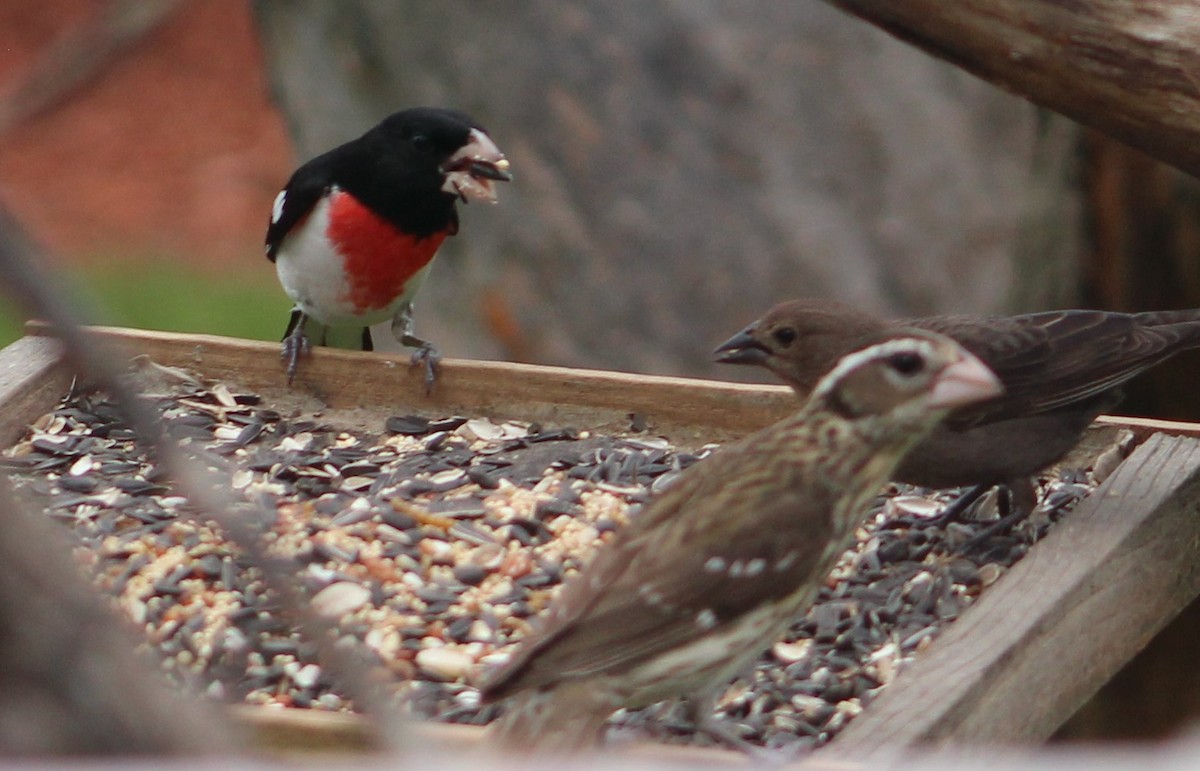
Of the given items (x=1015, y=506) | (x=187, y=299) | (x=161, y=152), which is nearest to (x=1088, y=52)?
(x=1015, y=506)

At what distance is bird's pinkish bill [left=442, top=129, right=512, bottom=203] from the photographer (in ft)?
16.6

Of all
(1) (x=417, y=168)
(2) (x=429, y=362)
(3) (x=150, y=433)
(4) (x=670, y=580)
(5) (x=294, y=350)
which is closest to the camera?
(3) (x=150, y=433)

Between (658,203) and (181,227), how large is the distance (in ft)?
21.7

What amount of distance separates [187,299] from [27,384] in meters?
6.27

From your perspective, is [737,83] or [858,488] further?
[737,83]

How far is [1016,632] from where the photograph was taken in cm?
Result: 311

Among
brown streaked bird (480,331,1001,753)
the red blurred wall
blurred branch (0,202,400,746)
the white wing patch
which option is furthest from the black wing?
the red blurred wall

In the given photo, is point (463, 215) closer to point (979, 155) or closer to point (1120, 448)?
point (979, 155)

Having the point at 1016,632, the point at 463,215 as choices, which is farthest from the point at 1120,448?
the point at 463,215

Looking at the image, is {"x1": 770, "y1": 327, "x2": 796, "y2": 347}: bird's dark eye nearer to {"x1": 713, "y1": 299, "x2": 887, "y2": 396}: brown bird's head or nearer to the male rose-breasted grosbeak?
{"x1": 713, "y1": 299, "x2": 887, "y2": 396}: brown bird's head

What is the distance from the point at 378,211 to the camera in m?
5.21

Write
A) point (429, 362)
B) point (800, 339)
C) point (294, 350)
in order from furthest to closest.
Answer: point (294, 350)
point (429, 362)
point (800, 339)

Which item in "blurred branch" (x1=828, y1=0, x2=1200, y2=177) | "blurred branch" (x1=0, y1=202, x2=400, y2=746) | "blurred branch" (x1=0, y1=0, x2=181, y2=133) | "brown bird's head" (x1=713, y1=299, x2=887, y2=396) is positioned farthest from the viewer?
"brown bird's head" (x1=713, y1=299, x2=887, y2=396)

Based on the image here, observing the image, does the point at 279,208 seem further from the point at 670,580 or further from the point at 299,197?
the point at 670,580
